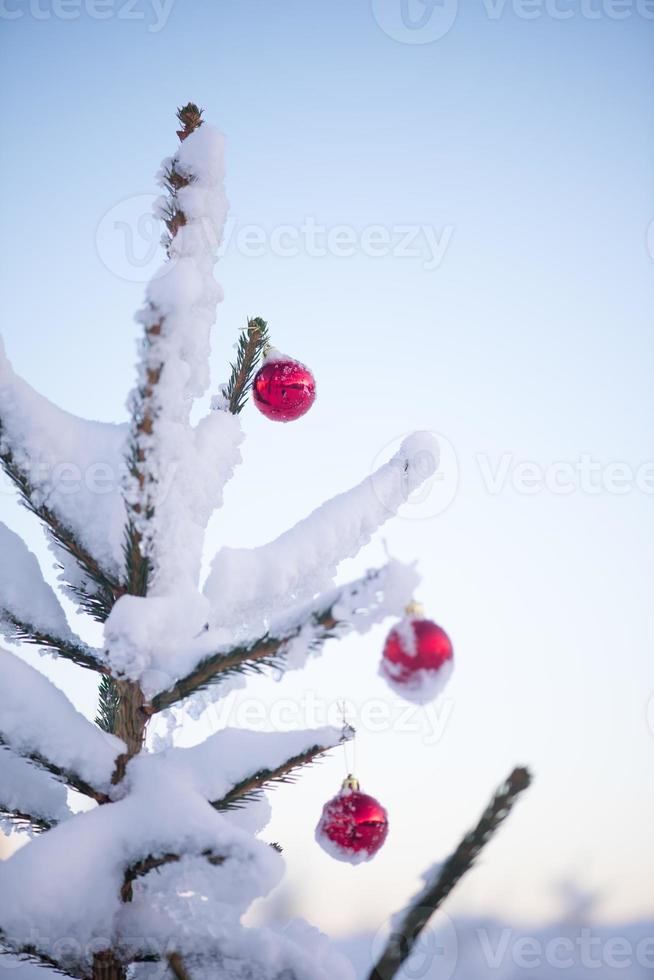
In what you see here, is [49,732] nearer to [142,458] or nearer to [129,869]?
[129,869]

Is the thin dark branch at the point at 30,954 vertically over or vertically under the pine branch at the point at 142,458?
under

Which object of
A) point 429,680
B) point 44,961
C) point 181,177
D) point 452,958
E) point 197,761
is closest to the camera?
point 429,680

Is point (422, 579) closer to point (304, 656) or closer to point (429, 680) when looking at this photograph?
point (429, 680)

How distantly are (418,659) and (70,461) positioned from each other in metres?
1.30

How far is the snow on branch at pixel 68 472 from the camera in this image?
189 centimetres

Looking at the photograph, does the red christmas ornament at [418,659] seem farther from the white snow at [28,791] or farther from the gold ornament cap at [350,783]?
the white snow at [28,791]

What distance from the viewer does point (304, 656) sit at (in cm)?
153

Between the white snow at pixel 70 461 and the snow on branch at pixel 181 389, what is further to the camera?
the white snow at pixel 70 461

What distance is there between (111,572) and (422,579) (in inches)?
43.8

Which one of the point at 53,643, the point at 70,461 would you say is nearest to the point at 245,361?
the point at 70,461

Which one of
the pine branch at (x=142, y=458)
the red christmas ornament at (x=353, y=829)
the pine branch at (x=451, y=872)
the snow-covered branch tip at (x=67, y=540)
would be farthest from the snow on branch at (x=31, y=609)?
the pine branch at (x=451, y=872)

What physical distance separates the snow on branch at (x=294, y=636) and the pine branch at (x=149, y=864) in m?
0.42

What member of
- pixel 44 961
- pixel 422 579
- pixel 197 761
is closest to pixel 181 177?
pixel 422 579

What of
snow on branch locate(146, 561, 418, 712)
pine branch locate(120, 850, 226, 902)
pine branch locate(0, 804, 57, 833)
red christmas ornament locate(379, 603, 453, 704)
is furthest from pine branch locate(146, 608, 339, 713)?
pine branch locate(0, 804, 57, 833)
